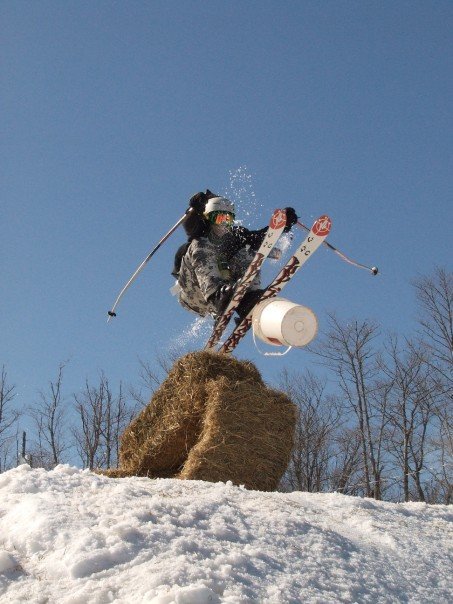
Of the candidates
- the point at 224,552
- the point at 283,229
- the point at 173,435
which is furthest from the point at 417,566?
the point at 283,229

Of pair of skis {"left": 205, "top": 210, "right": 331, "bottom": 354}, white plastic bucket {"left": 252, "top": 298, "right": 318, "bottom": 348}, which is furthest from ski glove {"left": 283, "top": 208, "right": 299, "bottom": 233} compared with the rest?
white plastic bucket {"left": 252, "top": 298, "right": 318, "bottom": 348}

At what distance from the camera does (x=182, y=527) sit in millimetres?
3639

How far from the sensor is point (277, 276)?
299 inches

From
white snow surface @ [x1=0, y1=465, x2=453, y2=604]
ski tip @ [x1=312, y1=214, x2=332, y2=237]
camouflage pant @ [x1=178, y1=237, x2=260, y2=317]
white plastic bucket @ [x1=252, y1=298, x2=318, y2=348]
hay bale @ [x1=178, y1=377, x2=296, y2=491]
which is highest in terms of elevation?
ski tip @ [x1=312, y1=214, x2=332, y2=237]

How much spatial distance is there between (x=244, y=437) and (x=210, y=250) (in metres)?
2.55

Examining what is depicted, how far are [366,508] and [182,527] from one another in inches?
68.2

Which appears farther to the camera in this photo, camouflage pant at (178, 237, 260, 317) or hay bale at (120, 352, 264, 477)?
camouflage pant at (178, 237, 260, 317)

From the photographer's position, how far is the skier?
24.9ft

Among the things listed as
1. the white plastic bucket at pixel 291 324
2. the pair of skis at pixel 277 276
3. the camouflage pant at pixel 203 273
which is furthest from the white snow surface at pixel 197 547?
the camouflage pant at pixel 203 273

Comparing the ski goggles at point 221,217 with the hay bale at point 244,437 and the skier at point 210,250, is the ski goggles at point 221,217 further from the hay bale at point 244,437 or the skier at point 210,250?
the hay bale at point 244,437

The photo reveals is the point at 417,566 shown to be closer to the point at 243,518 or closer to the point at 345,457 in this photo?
the point at 243,518

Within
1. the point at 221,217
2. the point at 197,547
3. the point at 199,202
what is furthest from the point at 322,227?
the point at 197,547

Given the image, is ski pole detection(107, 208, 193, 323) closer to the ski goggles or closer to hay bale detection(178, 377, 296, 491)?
the ski goggles

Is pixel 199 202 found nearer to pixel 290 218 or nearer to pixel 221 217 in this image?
pixel 221 217
